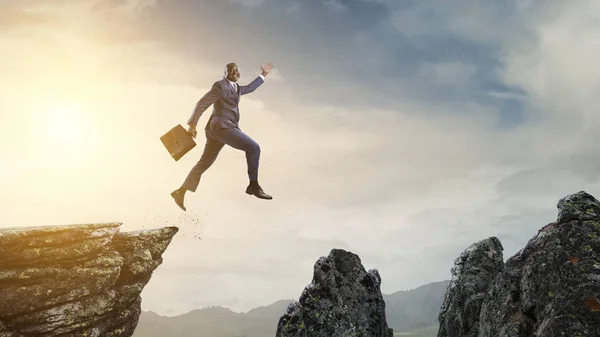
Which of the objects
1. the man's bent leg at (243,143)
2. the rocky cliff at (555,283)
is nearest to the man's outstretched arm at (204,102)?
the man's bent leg at (243,143)

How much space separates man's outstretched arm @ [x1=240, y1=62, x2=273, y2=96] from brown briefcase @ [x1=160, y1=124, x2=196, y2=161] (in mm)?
3321

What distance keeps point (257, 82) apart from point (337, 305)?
44.0 ft

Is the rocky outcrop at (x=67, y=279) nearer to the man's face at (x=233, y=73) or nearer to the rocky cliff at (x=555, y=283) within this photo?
the man's face at (x=233, y=73)

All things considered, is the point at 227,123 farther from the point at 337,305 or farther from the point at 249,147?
the point at 337,305

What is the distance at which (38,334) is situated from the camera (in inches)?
856

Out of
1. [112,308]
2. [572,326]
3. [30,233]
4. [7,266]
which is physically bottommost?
[572,326]

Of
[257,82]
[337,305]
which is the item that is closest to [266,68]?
[257,82]

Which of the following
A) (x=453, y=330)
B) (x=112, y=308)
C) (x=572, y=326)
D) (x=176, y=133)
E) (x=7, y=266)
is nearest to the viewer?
(x=572, y=326)

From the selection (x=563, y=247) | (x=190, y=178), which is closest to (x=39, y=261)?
(x=190, y=178)

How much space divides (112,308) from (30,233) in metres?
5.63

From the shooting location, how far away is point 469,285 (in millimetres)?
29125

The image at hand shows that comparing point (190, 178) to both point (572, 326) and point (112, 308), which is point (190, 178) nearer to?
point (112, 308)

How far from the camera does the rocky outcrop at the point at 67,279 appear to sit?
70.9ft

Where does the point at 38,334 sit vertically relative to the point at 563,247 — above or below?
below
